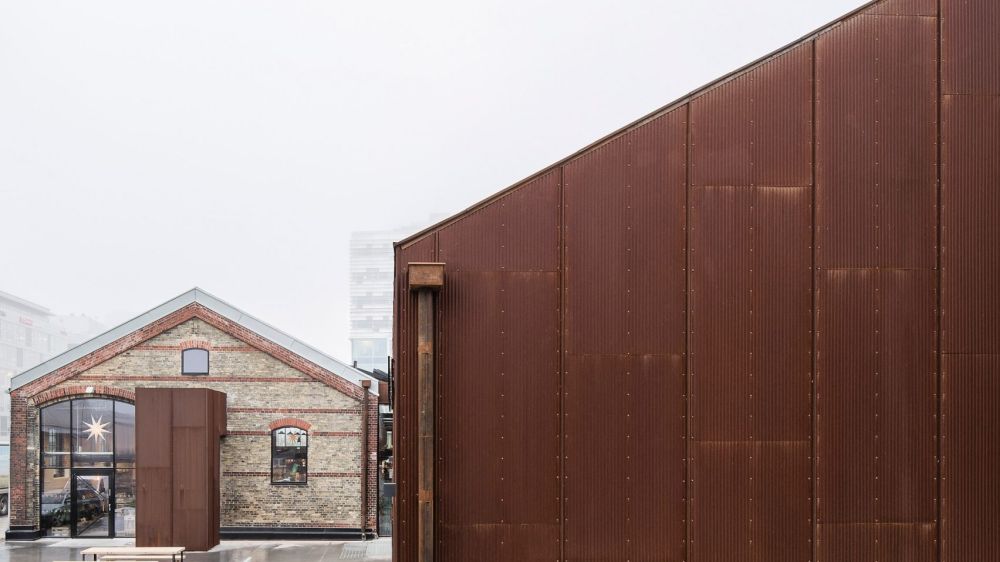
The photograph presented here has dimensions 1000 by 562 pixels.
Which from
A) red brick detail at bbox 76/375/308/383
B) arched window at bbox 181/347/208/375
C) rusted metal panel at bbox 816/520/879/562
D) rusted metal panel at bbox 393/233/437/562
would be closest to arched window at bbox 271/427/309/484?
red brick detail at bbox 76/375/308/383

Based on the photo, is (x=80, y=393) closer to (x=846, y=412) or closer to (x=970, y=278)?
(x=846, y=412)

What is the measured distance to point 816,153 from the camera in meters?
9.31

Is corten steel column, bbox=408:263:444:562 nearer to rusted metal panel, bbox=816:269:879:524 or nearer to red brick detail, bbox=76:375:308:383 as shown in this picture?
rusted metal panel, bbox=816:269:879:524

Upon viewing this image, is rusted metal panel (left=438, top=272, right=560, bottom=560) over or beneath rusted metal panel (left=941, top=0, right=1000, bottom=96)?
beneath

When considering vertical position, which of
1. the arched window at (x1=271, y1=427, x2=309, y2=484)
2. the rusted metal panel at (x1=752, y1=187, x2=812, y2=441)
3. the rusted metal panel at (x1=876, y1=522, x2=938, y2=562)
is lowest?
the arched window at (x1=271, y1=427, x2=309, y2=484)

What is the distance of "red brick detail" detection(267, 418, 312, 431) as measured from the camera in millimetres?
21172

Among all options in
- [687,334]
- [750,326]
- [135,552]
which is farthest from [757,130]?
[135,552]

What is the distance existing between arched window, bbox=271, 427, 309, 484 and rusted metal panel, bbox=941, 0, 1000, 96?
705 inches

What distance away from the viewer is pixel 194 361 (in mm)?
21406

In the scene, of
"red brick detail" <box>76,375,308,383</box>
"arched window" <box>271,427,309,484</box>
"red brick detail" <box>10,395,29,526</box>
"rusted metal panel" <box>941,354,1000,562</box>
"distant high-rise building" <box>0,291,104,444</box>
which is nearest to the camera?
"rusted metal panel" <box>941,354,1000,562</box>

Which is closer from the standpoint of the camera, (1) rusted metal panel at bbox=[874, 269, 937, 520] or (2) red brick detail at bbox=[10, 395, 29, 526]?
(1) rusted metal panel at bbox=[874, 269, 937, 520]

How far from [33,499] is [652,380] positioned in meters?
19.6

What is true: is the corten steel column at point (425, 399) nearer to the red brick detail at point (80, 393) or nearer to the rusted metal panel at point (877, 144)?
the rusted metal panel at point (877, 144)

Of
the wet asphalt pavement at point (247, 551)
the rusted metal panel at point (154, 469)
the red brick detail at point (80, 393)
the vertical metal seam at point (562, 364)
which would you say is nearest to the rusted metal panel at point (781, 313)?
the vertical metal seam at point (562, 364)
